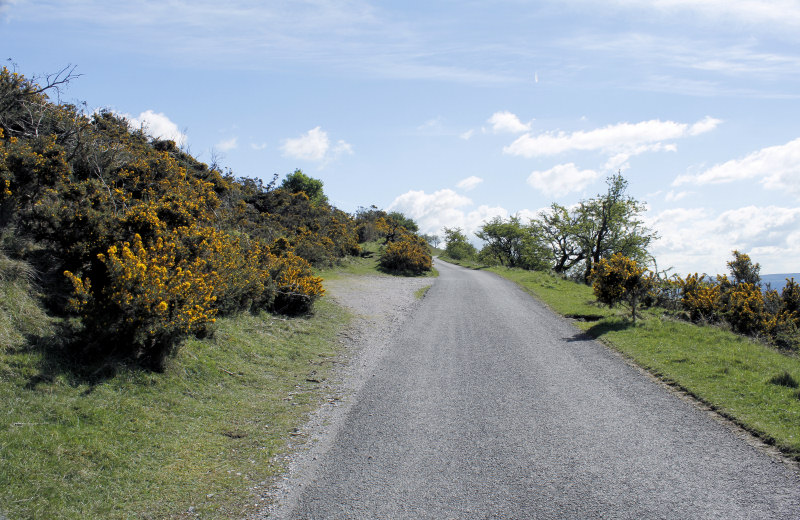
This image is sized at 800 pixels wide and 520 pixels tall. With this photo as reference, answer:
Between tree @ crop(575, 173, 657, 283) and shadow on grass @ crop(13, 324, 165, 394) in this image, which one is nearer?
shadow on grass @ crop(13, 324, 165, 394)

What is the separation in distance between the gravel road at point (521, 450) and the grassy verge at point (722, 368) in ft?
1.26

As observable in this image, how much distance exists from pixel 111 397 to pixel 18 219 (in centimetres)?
403

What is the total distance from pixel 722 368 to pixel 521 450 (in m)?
5.01

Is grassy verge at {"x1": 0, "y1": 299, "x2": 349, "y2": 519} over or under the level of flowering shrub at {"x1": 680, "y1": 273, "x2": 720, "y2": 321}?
under

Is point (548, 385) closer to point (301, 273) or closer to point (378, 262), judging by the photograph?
point (301, 273)

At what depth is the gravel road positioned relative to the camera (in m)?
4.02

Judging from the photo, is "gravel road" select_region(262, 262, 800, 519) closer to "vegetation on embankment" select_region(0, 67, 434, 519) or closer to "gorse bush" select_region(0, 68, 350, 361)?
"vegetation on embankment" select_region(0, 67, 434, 519)

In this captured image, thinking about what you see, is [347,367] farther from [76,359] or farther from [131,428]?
[76,359]

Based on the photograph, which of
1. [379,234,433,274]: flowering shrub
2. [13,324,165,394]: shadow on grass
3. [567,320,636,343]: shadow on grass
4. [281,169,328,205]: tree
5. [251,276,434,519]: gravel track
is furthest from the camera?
[281,169,328,205]: tree

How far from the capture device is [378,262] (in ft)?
110

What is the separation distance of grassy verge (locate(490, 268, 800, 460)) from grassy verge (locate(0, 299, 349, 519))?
5830 millimetres

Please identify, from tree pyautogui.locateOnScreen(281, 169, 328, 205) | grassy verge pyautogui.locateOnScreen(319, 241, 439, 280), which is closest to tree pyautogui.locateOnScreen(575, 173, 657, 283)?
grassy verge pyautogui.locateOnScreen(319, 241, 439, 280)

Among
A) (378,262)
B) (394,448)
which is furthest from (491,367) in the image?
(378,262)

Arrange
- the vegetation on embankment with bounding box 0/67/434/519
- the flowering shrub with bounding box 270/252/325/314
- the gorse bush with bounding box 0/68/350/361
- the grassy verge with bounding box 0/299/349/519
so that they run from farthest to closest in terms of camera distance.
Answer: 1. the flowering shrub with bounding box 270/252/325/314
2. the gorse bush with bounding box 0/68/350/361
3. the vegetation on embankment with bounding box 0/67/434/519
4. the grassy verge with bounding box 0/299/349/519
